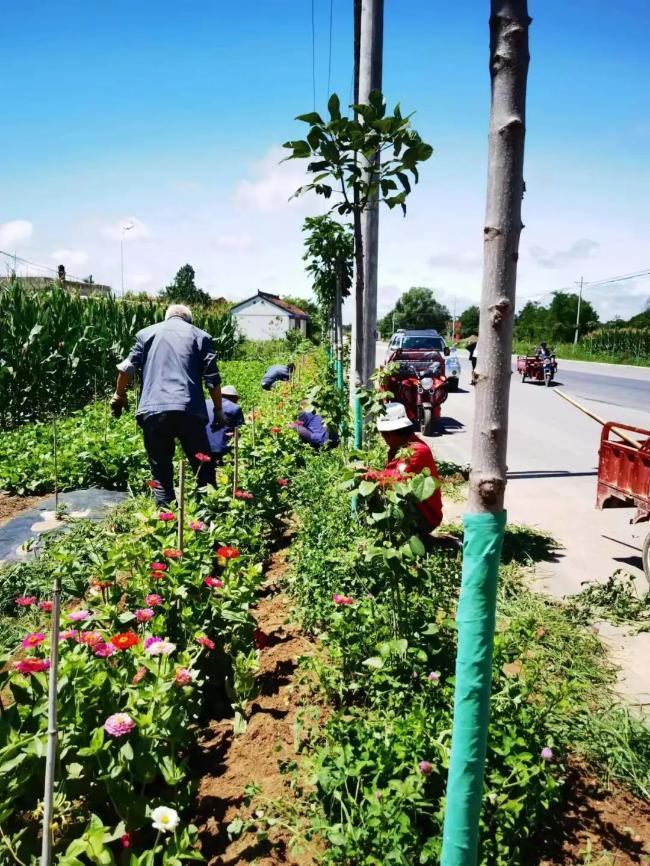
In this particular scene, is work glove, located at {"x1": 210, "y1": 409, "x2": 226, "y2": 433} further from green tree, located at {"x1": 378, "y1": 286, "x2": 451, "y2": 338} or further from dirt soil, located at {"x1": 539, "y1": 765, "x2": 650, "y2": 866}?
green tree, located at {"x1": 378, "y1": 286, "x2": 451, "y2": 338}

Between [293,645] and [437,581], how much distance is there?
0.93 meters

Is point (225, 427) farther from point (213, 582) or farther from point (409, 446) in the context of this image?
point (213, 582)

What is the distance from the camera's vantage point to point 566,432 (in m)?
11.6

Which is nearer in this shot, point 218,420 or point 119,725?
point 119,725

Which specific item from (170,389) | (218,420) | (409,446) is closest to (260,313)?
(218,420)

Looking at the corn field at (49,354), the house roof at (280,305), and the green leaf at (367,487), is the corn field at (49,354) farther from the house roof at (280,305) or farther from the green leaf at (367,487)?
the house roof at (280,305)

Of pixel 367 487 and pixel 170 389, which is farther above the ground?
pixel 170 389

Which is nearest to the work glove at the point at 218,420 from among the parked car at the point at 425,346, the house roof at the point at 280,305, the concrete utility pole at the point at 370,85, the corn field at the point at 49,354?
the concrete utility pole at the point at 370,85

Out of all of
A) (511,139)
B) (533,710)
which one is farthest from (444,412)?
(511,139)

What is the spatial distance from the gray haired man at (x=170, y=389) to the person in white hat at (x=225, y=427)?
75 cm

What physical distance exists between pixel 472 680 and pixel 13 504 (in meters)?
6.32

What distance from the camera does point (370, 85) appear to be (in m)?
5.38

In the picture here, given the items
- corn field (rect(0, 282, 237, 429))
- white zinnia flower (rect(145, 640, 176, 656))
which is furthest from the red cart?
corn field (rect(0, 282, 237, 429))

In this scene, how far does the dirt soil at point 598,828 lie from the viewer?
2.14 meters
